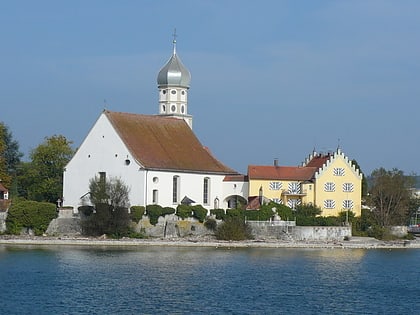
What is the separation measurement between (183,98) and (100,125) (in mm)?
14094

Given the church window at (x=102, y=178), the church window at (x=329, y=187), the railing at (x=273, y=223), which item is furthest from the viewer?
the church window at (x=329, y=187)

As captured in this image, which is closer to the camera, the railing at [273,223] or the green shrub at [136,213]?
the green shrub at [136,213]

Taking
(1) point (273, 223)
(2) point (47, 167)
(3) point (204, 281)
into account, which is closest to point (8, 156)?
(2) point (47, 167)

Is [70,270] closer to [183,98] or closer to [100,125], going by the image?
[100,125]

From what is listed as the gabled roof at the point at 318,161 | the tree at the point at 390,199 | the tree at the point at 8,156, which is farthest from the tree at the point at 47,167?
the tree at the point at 390,199

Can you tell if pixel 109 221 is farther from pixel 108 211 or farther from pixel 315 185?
pixel 315 185

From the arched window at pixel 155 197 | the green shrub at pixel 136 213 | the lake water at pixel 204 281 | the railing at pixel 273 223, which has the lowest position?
the lake water at pixel 204 281

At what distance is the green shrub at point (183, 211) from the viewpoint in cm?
6278

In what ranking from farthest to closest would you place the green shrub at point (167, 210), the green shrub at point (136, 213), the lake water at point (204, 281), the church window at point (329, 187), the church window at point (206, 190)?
the church window at point (206, 190)
the church window at point (329, 187)
the green shrub at point (167, 210)
the green shrub at point (136, 213)
the lake water at point (204, 281)

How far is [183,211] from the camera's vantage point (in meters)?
62.8

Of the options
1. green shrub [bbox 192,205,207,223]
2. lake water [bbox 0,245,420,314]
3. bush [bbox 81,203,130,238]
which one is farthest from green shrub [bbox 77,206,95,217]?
green shrub [bbox 192,205,207,223]

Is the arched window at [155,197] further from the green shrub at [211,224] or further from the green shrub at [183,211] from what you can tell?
the green shrub at [211,224]

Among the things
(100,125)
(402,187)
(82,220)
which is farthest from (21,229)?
(402,187)

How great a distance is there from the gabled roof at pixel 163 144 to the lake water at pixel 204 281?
924 cm
